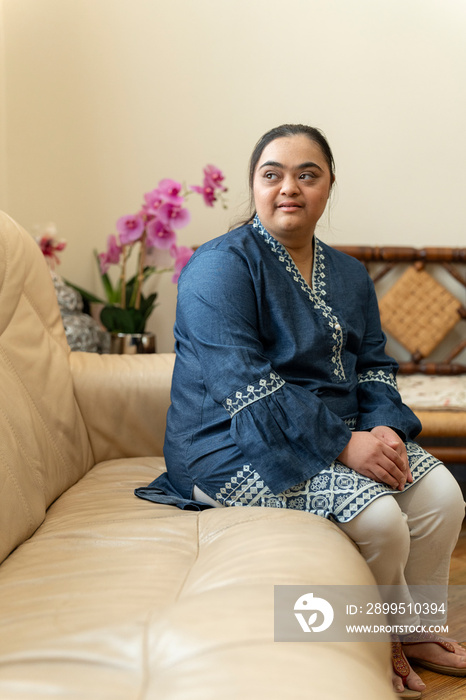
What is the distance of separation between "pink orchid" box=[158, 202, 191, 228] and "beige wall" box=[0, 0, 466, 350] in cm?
50

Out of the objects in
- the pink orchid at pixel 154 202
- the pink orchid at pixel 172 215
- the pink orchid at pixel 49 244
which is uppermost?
the pink orchid at pixel 154 202

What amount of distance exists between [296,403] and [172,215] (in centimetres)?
→ 100

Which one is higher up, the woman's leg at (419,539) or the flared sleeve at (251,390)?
the flared sleeve at (251,390)

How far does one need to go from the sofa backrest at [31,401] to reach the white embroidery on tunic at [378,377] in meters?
0.64

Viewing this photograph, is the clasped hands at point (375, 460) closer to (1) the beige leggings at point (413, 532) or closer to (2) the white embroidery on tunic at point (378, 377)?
(1) the beige leggings at point (413, 532)

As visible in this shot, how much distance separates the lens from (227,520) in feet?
3.58

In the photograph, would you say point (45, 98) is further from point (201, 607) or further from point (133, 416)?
point (201, 607)

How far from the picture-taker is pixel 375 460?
1181 mm

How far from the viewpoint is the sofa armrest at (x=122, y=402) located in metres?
Answer: 1.50

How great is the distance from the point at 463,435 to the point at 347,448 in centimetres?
81

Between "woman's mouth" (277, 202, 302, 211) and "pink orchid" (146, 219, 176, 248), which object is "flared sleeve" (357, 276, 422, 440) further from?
"pink orchid" (146, 219, 176, 248)

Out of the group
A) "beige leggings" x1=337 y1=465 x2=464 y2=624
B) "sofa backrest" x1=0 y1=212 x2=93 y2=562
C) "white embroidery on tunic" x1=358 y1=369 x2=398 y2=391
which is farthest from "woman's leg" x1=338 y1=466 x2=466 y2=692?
A: "sofa backrest" x1=0 y1=212 x2=93 y2=562

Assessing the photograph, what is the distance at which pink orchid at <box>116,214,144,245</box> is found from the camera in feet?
6.59

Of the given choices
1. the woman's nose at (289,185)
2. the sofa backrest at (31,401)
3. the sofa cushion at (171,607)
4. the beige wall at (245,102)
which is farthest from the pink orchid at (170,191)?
the sofa cushion at (171,607)
